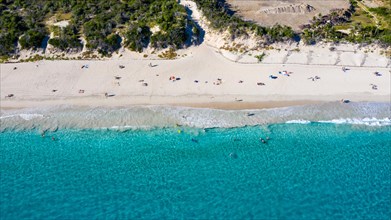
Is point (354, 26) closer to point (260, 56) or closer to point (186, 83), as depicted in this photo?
point (260, 56)

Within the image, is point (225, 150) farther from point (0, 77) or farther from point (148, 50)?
point (0, 77)

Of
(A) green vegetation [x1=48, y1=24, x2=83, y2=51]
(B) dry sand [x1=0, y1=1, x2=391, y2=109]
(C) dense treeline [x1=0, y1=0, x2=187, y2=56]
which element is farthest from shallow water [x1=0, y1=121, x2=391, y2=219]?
(C) dense treeline [x1=0, y1=0, x2=187, y2=56]

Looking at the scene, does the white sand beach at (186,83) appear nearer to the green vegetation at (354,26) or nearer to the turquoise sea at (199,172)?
the turquoise sea at (199,172)

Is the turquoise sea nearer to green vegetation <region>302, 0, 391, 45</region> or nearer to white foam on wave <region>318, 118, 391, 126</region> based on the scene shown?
white foam on wave <region>318, 118, 391, 126</region>

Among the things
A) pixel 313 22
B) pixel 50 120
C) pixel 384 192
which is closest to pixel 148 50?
pixel 50 120

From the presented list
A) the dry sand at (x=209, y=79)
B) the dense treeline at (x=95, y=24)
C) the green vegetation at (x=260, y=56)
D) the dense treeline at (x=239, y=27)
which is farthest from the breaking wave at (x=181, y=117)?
the dense treeline at (x=239, y=27)

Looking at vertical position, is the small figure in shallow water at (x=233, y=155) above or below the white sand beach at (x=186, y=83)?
below
